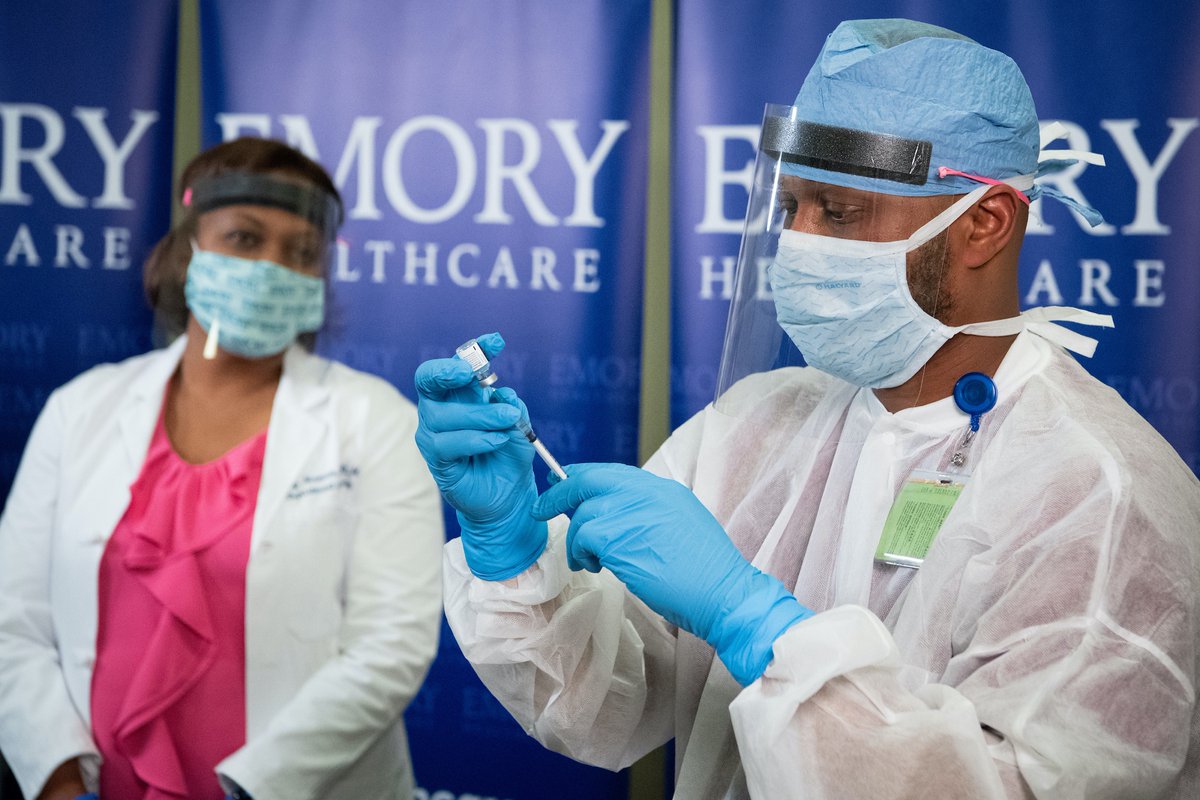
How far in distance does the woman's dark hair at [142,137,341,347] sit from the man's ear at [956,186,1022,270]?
1.46m

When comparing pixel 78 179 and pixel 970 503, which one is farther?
pixel 78 179

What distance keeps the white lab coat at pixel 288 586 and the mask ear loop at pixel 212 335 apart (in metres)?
0.12

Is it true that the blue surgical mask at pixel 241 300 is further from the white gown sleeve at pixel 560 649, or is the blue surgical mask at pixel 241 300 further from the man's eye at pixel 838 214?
the man's eye at pixel 838 214

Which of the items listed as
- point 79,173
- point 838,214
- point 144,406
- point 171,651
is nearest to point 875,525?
point 838,214

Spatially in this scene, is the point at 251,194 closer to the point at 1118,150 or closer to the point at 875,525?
the point at 875,525

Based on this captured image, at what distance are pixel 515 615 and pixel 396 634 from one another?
81 centimetres

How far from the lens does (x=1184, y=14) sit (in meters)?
2.33

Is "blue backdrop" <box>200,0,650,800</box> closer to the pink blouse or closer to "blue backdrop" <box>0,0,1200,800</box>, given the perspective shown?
"blue backdrop" <box>0,0,1200,800</box>

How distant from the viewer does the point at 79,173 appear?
2.81 meters

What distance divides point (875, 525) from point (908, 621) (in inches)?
6.1

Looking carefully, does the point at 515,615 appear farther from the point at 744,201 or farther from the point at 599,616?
the point at 744,201

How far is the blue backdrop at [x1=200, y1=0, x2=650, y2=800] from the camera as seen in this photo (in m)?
2.65

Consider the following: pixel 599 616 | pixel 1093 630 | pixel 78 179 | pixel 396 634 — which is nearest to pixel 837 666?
pixel 1093 630

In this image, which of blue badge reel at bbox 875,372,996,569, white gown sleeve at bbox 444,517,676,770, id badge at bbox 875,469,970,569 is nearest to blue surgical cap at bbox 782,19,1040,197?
blue badge reel at bbox 875,372,996,569
